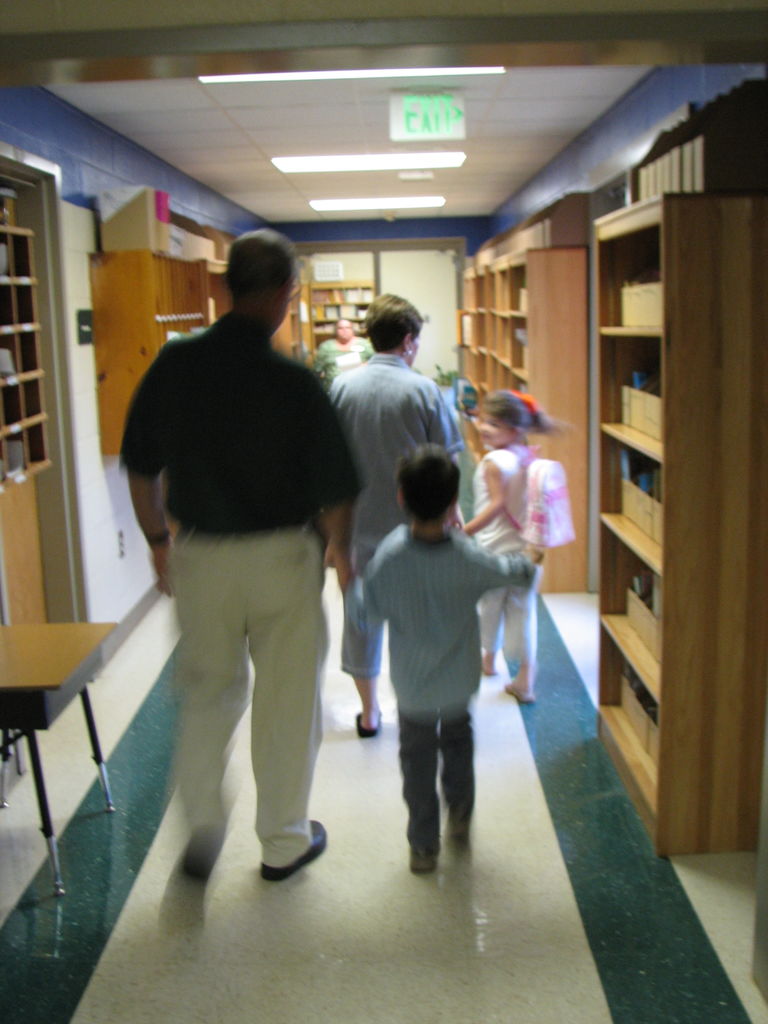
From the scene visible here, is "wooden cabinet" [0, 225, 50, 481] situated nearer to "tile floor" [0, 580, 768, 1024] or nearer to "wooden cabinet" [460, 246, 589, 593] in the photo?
"tile floor" [0, 580, 768, 1024]

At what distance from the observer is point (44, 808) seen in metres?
2.68

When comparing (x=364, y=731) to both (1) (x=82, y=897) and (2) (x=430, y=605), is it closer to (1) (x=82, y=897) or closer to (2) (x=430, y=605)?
(1) (x=82, y=897)

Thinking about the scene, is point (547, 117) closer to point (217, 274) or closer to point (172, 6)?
point (217, 274)

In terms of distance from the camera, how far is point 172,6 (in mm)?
2145

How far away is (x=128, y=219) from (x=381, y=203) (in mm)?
6503

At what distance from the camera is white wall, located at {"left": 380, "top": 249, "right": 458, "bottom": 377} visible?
1789cm

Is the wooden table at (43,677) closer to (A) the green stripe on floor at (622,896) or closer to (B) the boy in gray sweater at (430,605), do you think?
(B) the boy in gray sweater at (430,605)

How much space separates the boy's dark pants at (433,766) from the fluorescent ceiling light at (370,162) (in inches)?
218

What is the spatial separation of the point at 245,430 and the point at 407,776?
104cm

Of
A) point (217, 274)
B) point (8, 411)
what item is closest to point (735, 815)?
point (8, 411)

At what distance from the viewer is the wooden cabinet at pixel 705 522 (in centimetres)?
261

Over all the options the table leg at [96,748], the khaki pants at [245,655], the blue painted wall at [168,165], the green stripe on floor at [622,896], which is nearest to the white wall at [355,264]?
the blue painted wall at [168,165]

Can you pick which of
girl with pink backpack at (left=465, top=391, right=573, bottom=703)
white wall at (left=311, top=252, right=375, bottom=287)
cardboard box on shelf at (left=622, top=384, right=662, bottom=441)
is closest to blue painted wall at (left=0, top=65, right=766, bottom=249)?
cardboard box on shelf at (left=622, top=384, right=662, bottom=441)

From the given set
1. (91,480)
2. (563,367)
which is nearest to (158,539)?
(91,480)
